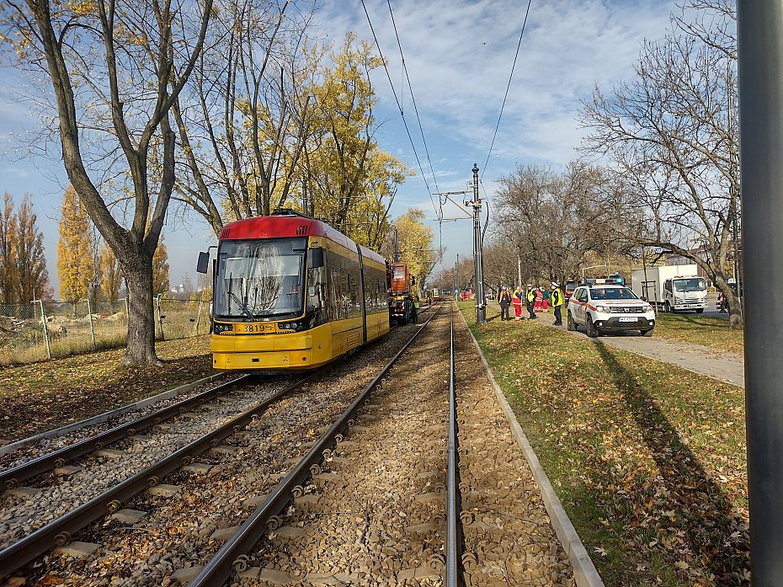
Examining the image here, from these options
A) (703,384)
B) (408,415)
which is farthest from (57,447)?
(703,384)

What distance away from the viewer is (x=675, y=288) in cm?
3466

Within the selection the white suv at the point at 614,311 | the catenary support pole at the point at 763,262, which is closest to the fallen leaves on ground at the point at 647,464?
the catenary support pole at the point at 763,262

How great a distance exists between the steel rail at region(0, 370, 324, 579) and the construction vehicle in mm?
25327

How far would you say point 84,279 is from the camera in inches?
1722

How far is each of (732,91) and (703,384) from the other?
38.1 feet

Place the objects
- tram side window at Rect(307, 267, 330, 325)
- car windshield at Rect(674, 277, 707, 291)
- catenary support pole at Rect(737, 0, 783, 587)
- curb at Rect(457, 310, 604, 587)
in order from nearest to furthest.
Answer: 1. catenary support pole at Rect(737, 0, 783, 587)
2. curb at Rect(457, 310, 604, 587)
3. tram side window at Rect(307, 267, 330, 325)
4. car windshield at Rect(674, 277, 707, 291)

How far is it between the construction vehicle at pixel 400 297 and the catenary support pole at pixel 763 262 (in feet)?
97.2

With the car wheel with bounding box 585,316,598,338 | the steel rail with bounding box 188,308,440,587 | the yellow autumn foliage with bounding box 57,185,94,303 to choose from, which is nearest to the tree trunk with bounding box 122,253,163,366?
the steel rail with bounding box 188,308,440,587

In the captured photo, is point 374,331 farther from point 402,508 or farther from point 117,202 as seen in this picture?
point 402,508

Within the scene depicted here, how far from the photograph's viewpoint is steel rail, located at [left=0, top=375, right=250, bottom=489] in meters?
5.90

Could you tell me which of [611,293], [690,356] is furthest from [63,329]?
[690,356]

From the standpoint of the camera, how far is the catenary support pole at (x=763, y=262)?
6.88ft

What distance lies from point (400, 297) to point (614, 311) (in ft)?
51.6

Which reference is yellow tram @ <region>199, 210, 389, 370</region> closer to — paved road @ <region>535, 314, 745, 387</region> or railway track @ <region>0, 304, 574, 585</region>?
railway track @ <region>0, 304, 574, 585</region>
